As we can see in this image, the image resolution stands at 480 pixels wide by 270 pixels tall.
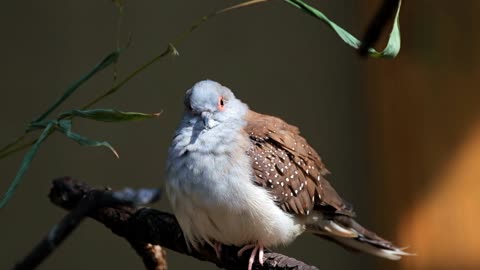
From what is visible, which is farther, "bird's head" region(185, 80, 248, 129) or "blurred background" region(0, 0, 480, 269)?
"blurred background" region(0, 0, 480, 269)

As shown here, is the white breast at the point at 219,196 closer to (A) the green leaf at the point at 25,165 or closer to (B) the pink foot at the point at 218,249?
(B) the pink foot at the point at 218,249

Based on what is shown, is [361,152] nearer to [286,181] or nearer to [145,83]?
[145,83]

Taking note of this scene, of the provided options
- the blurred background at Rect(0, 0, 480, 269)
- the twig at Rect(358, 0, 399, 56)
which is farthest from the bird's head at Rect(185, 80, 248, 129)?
the twig at Rect(358, 0, 399, 56)

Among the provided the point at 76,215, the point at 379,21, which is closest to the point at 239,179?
the point at 76,215

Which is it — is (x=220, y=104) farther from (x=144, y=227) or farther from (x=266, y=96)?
(x=266, y=96)

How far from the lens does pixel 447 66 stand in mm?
3578

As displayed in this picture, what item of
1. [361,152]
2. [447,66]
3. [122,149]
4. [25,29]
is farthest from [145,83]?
[447,66]

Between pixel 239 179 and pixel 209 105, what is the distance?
264mm

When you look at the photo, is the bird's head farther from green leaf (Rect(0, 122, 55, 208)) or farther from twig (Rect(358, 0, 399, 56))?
twig (Rect(358, 0, 399, 56))

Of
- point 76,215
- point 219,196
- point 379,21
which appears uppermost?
point 379,21

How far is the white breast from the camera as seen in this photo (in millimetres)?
2041

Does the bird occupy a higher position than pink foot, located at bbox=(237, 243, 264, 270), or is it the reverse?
the bird

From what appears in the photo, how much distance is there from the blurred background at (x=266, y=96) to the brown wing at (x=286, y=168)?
135 centimetres

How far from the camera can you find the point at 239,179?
6.80ft
